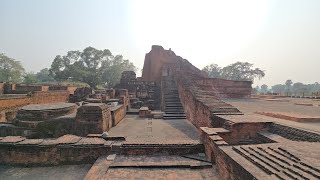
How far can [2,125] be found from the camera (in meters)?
6.79

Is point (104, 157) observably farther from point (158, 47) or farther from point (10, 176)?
point (158, 47)

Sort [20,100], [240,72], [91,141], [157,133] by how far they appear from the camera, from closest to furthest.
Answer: [91,141] → [157,133] → [20,100] → [240,72]

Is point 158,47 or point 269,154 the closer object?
point 269,154

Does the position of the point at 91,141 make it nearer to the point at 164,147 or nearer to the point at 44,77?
the point at 164,147

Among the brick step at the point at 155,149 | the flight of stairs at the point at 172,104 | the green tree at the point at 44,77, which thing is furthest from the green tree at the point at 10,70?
the brick step at the point at 155,149

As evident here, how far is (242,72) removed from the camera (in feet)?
198

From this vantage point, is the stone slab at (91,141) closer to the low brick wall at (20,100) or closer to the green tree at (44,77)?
the low brick wall at (20,100)

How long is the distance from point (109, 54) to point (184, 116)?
144 feet

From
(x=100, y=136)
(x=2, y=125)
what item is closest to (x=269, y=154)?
(x=100, y=136)

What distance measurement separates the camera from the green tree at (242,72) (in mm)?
57781

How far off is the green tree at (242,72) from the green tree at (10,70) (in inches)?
2076

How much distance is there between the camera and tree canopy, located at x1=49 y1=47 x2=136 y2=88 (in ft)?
120

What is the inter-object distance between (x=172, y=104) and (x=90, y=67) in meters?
40.7

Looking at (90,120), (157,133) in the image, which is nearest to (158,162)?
(157,133)
